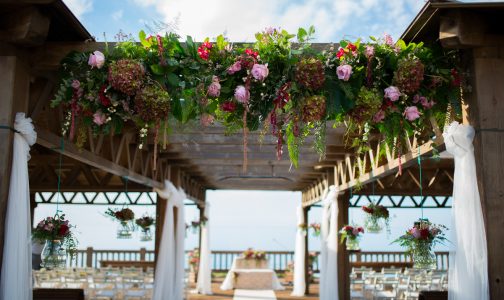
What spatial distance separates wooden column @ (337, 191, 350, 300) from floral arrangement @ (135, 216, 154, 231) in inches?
141

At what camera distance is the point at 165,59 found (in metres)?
3.86

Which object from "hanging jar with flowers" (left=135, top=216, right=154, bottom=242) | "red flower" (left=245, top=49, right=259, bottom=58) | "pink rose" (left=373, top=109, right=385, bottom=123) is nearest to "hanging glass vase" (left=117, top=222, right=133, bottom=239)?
"hanging jar with flowers" (left=135, top=216, right=154, bottom=242)

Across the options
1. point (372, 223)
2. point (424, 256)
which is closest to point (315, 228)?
point (372, 223)

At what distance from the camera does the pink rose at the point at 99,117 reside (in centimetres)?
404

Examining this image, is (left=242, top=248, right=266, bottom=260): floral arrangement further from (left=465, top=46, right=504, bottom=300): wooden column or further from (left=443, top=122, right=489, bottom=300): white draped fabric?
(left=465, top=46, right=504, bottom=300): wooden column

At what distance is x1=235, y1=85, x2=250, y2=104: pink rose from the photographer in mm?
3727

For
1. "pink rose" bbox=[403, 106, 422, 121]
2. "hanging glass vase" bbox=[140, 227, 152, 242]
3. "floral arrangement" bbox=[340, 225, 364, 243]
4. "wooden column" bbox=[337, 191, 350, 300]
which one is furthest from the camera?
"hanging glass vase" bbox=[140, 227, 152, 242]

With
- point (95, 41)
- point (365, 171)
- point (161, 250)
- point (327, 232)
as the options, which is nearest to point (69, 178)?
point (161, 250)

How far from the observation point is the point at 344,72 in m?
3.75

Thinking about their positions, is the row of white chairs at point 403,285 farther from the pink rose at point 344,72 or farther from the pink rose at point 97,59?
the pink rose at point 97,59

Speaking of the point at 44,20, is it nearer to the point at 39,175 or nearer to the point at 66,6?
the point at 66,6

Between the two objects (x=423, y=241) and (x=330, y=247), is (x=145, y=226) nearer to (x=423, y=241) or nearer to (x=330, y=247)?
(x=330, y=247)

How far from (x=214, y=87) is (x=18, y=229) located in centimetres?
172

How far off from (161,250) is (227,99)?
5.85 meters
